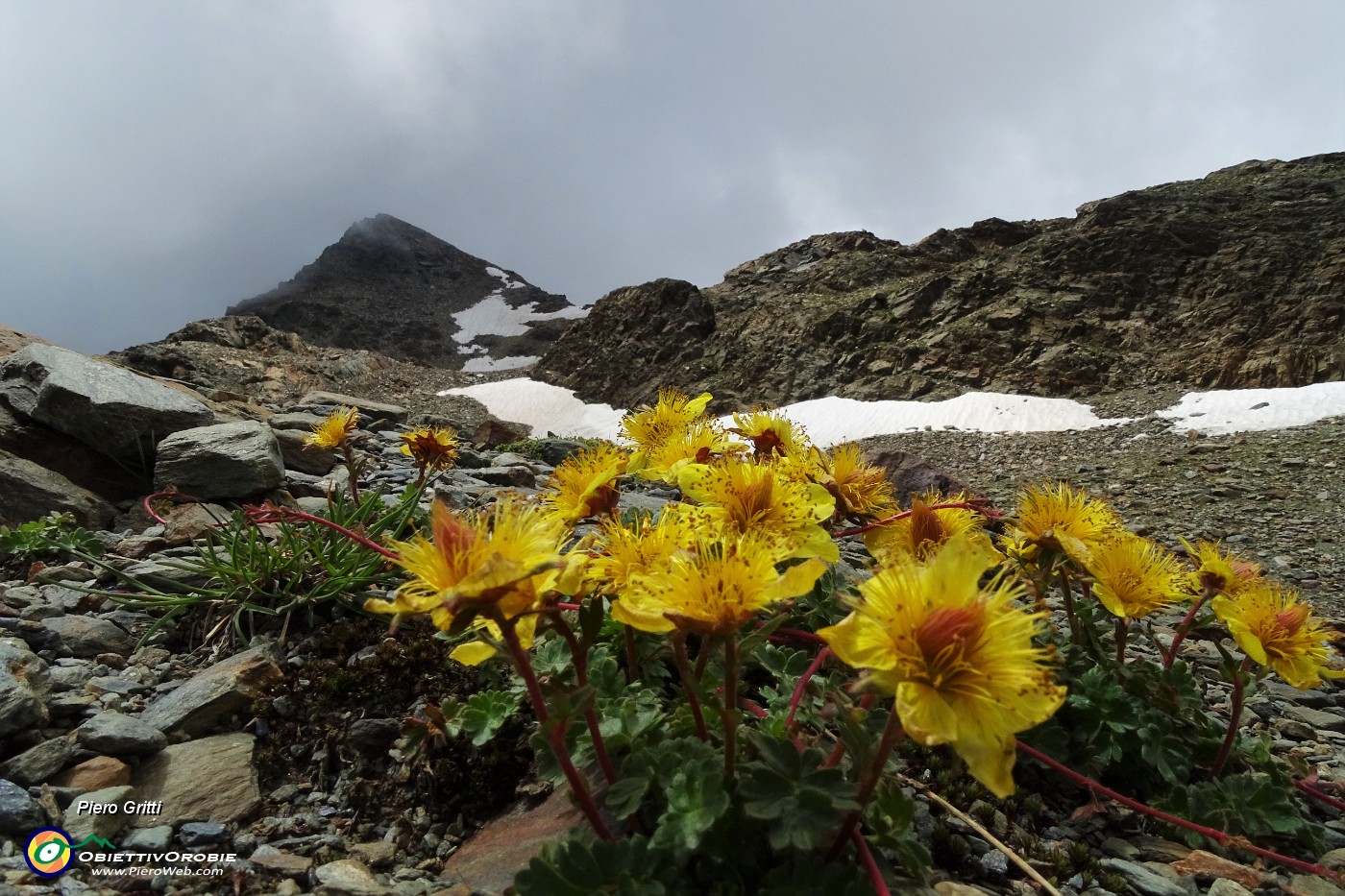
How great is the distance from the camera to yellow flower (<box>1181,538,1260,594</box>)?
7.00ft

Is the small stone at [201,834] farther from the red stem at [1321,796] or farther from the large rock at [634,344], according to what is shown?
the large rock at [634,344]

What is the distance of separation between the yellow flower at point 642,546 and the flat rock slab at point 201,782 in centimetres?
137

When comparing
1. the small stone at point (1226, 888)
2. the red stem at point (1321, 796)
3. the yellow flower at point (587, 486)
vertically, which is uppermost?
the yellow flower at point (587, 486)

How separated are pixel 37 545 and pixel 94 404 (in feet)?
5.59

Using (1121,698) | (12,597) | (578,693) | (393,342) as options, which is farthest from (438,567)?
(393,342)

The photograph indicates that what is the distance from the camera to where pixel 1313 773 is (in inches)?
88.3

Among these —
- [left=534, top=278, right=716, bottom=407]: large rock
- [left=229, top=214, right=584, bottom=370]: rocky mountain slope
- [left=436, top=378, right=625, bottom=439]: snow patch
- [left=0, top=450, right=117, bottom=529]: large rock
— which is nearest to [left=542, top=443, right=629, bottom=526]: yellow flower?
[left=0, top=450, right=117, bottom=529]: large rock

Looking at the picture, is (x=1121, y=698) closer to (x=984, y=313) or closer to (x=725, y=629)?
(x=725, y=629)

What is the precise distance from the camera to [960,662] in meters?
1.12

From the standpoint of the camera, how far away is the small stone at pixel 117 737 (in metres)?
2.00

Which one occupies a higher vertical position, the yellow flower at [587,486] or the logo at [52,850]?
the yellow flower at [587,486]

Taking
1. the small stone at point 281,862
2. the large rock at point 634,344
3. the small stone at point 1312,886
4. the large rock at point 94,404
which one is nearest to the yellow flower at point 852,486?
the small stone at point 1312,886

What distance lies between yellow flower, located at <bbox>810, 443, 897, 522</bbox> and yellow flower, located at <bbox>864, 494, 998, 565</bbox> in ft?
0.39

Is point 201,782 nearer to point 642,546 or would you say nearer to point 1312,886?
point 642,546
